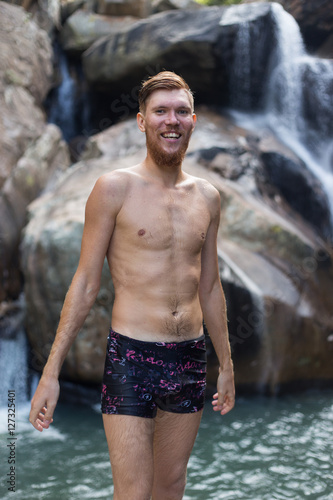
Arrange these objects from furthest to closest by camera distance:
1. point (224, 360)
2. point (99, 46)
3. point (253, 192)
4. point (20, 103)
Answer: point (99, 46)
point (20, 103)
point (253, 192)
point (224, 360)

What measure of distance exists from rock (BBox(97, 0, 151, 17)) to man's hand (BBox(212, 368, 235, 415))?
12529mm

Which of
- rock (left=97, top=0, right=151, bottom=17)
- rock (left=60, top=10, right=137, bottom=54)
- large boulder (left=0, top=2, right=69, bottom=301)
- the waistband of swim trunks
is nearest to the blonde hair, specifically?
the waistband of swim trunks

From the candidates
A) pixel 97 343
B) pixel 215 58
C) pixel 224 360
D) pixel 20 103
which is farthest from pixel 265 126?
pixel 224 360

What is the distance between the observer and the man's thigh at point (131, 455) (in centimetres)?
210

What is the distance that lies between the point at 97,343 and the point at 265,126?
244 inches

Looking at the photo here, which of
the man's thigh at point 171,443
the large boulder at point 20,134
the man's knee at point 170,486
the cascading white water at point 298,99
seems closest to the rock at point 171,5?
the cascading white water at point 298,99

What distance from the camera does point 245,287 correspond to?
5582 mm

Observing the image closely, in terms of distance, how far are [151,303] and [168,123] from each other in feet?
2.54

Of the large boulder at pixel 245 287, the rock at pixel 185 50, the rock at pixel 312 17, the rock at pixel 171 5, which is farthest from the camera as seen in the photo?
the rock at pixel 171 5

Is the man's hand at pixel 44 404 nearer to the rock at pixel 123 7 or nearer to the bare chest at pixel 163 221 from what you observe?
the bare chest at pixel 163 221

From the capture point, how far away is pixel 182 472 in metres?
2.40

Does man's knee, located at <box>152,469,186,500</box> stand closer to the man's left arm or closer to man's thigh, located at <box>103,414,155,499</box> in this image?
man's thigh, located at <box>103,414,155,499</box>

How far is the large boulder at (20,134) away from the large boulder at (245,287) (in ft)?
3.28

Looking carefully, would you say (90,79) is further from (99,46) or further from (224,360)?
(224,360)
